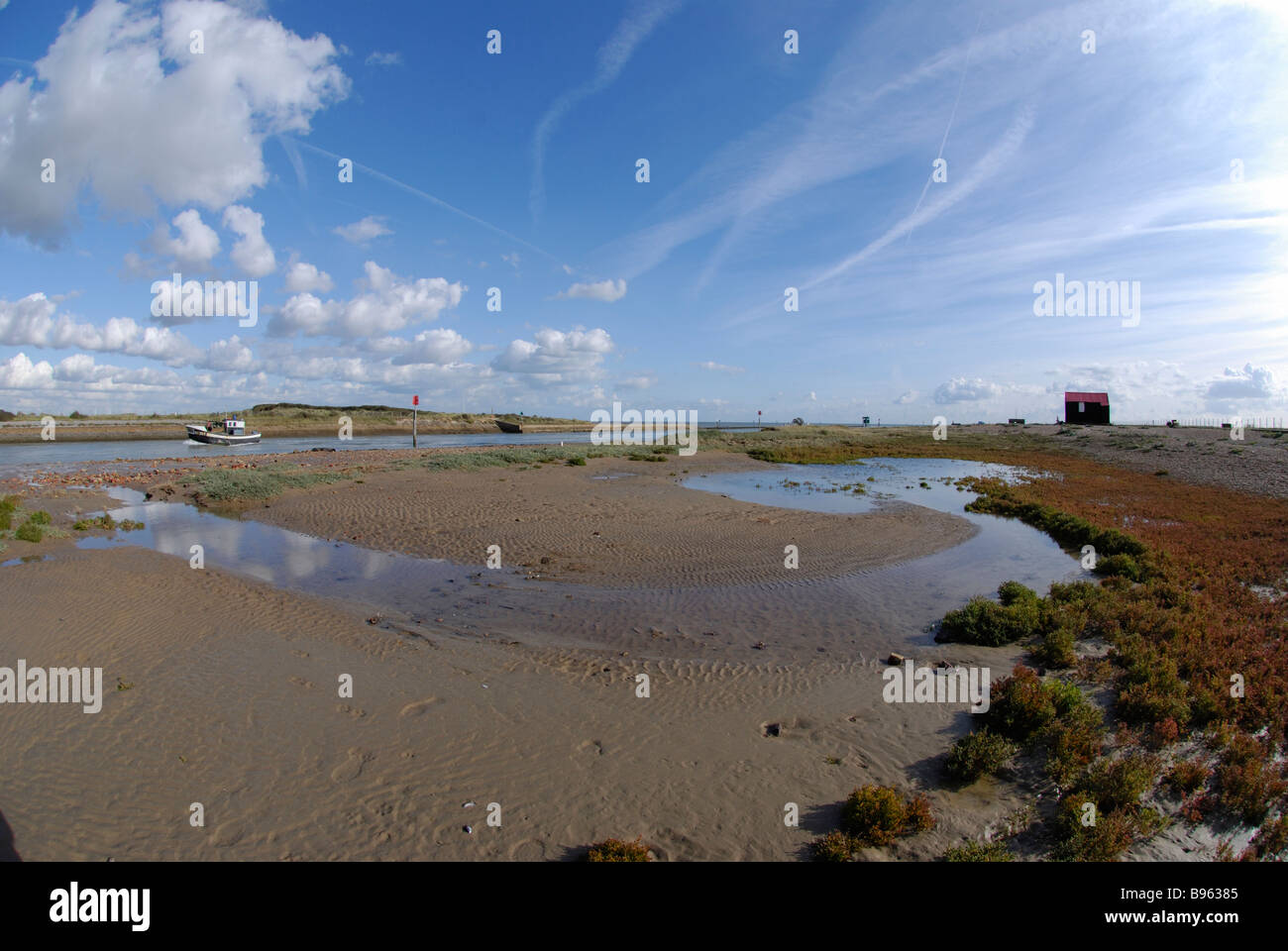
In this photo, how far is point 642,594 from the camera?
547 inches

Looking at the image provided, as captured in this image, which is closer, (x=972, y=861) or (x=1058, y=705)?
(x=972, y=861)

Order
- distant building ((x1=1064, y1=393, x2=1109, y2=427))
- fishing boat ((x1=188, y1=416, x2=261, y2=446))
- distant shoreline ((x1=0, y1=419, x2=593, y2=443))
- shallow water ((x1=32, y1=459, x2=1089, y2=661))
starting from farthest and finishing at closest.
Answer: distant building ((x1=1064, y1=393, x2=1109, y2=427)), distant shoreline ((x1=0, y1=419, x2=593, y2=443)), fishing boat ((x1=188, y1=416, x2=261, y2=446)), shallow water ((x1=32, y1=459, x2=1089, y2=661))

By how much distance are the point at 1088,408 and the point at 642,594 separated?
106937 mm

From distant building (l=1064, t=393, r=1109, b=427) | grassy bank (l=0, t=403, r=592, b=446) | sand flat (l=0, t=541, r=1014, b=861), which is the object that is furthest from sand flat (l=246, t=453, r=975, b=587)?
distant building (l=1064, t=393, r=1109, b=427)

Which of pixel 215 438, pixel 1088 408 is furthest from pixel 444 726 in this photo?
pixel 1088 408

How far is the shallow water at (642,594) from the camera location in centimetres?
1117

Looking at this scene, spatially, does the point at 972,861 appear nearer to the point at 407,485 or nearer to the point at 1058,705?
the point at 1058,705

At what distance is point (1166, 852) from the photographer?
542 cm

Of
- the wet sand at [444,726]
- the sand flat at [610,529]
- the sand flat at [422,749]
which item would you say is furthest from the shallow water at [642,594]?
the sand flat at [422,749]

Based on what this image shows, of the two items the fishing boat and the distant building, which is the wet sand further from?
the distant building

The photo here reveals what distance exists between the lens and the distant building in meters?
92.4

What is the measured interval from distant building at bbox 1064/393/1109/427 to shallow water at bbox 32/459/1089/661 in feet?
300
